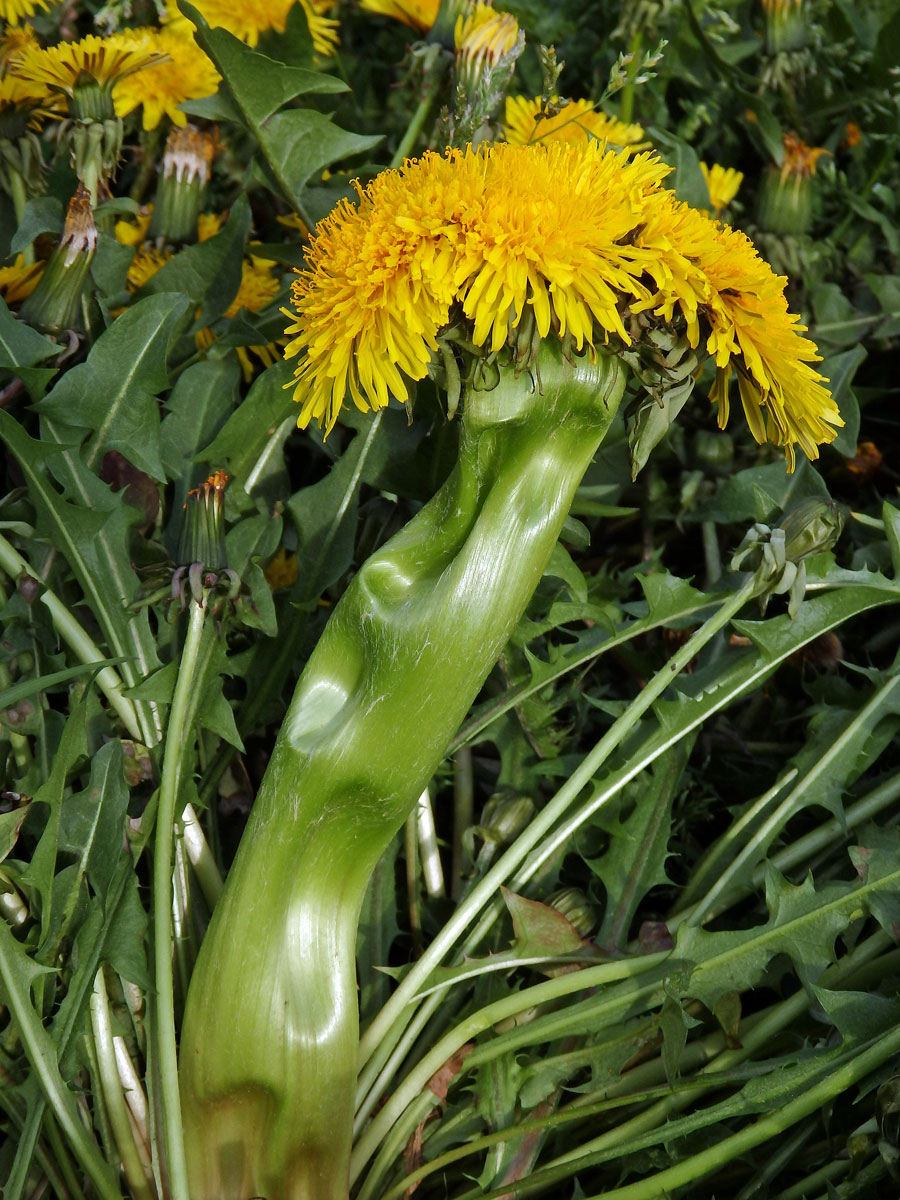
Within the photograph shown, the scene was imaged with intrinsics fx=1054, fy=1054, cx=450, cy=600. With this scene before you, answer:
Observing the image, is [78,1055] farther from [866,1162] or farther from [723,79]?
[723,79]

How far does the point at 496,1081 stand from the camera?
0.87m

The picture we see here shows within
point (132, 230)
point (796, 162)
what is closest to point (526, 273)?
point (132, 230)

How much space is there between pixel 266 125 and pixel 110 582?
0.48m

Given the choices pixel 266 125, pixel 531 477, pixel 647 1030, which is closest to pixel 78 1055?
pixel 647 1030

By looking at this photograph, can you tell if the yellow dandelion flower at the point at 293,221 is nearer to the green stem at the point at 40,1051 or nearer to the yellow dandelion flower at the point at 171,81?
the yellow dandelion flower at the point at 171,81

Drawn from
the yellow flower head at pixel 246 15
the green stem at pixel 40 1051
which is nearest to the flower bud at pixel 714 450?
the yellow flower head at pixel 246 15

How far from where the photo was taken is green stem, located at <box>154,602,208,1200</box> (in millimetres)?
797

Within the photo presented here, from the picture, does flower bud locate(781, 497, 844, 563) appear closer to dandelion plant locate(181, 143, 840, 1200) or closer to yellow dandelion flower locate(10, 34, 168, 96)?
dandelion plant locate(181, 143, 840, 1200)

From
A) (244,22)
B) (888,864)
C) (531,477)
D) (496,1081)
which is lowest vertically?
(496,1081)

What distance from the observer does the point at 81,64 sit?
104 centimetres

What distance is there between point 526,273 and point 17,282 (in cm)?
63

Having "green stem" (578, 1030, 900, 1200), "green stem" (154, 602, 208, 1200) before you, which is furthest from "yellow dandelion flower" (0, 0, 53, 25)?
"green stem" (578, 1030, 900, 1200)

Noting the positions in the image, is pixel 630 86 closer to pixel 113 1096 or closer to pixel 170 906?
pixel 170 906

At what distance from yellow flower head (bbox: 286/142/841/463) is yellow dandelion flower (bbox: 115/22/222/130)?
547 mm
